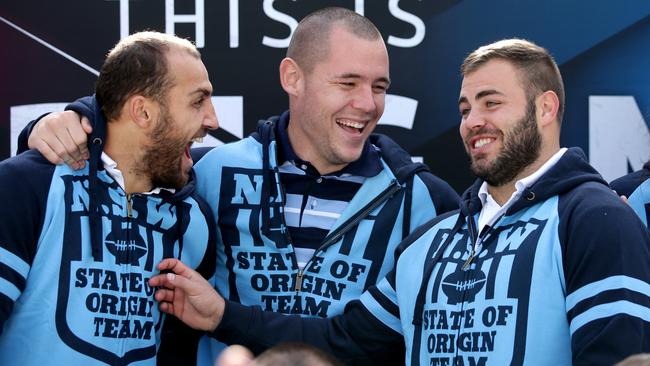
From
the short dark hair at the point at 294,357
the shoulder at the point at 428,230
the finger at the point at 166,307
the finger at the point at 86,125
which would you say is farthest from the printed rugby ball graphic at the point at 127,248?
the short dark hair at the point at 294,357

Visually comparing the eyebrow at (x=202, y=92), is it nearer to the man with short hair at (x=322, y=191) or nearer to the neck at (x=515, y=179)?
the man with short hair at (x=322, y=191)

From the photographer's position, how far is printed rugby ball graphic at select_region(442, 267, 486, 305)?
9.08 ft

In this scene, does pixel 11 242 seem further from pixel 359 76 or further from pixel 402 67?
pixel 402 67

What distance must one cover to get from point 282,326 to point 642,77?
1415 mm

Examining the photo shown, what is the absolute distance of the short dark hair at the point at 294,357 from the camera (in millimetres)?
1591

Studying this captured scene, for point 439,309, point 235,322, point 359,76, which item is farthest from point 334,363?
point 359,76

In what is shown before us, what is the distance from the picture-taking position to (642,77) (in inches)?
142

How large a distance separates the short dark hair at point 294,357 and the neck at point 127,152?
1432 millimetres

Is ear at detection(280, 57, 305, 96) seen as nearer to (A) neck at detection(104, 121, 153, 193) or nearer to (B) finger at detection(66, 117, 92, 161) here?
(A) neck at detection(104, 121, 153, 193)

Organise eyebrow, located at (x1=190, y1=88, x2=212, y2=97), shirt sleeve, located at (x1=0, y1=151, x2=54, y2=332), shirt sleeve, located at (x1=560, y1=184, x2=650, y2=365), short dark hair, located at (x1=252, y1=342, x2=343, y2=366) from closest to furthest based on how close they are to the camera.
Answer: short dark hair, located at (x1=252, y1=342, x2=343, y2=366)
shirt sleeve, located at (x1=560, y1=184, x2=650, y2=365)
shirt sleeve, located at (x1=0, y1=151, x2=54, y2=332)
eyebrow, located at (x1=190, y1=88, x2=212, y2=97)

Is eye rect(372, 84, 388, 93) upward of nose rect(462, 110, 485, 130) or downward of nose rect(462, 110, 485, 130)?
upward

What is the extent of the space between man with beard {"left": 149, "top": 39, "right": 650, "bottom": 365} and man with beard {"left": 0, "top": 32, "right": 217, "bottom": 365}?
105 mm


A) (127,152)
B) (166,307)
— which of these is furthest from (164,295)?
(127,152)

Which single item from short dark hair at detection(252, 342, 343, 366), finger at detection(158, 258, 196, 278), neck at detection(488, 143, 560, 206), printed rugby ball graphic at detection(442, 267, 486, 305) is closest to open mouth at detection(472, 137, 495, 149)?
neck at detection(488, 143, 560, 206)
